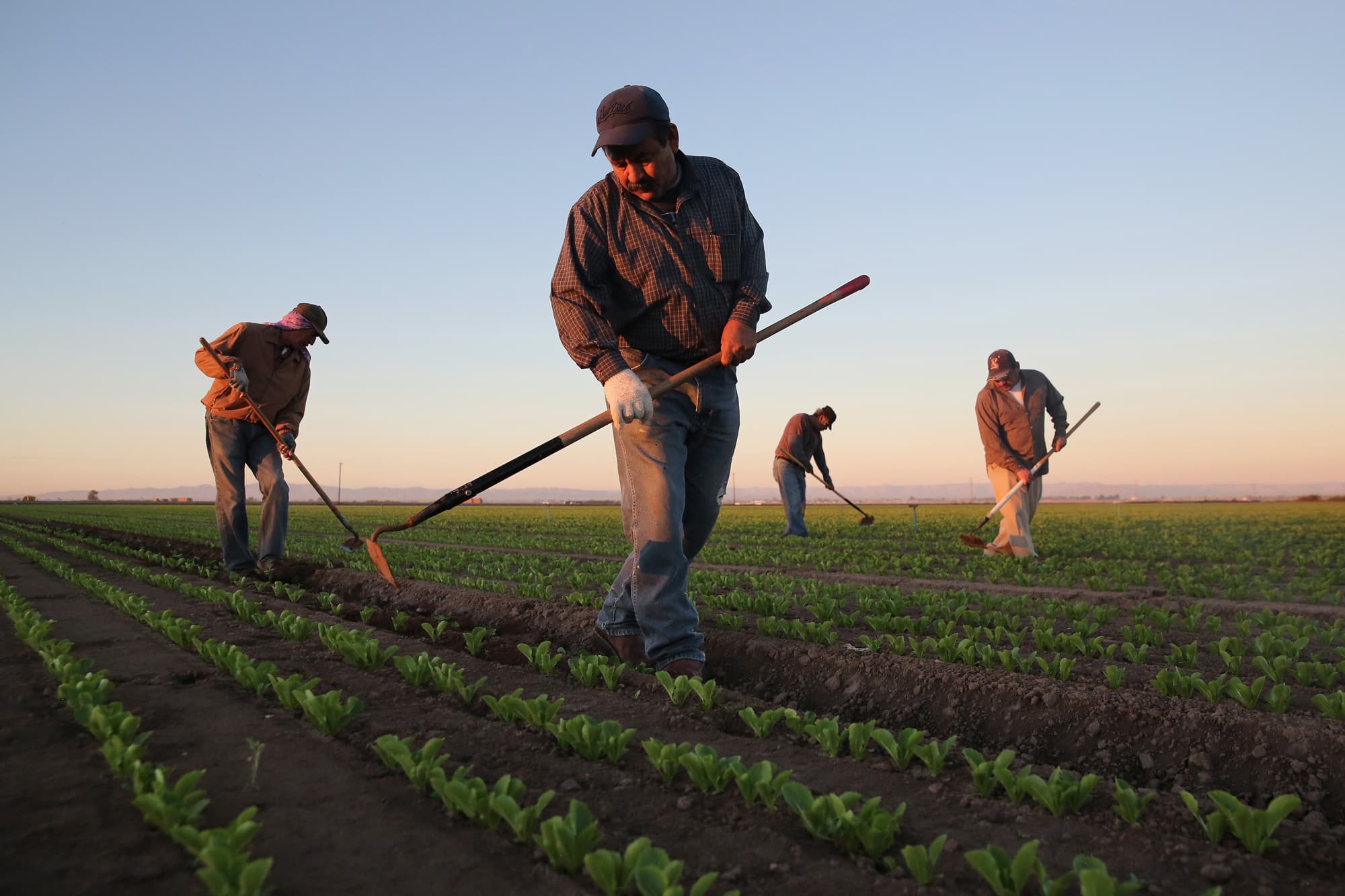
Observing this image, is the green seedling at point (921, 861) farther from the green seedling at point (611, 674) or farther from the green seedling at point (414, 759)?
the green seedling at point (611, 674)

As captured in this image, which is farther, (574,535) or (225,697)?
(574,535)

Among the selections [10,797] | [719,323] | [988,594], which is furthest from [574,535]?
[10,797]

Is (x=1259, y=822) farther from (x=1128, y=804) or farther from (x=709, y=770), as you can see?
(x=709, y=770)

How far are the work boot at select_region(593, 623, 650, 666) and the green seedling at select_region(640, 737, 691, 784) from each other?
145 centimetres

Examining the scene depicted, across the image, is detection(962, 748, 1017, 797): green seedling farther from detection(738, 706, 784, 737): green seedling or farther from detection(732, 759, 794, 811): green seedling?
detection(738, 706, 784, 737): green seedling

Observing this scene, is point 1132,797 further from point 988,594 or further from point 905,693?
point 988,594

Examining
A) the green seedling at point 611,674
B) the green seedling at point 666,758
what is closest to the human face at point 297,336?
the green seedling at point 611,674

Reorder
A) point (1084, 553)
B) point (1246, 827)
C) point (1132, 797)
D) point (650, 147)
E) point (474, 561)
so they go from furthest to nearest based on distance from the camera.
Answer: point (1084, 553), point (474, 561), point (650, 147), point (1132, 797), point (1246, 827)

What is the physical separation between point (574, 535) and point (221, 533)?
30.4 feet

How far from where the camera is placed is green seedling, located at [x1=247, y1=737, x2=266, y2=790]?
2.13m

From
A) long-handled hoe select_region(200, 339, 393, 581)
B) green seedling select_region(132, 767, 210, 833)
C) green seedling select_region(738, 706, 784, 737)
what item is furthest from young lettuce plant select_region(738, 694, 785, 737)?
long-handled hoe select_region(200, 339, 393, 581)

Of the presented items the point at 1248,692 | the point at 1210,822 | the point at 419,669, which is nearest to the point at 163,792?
the point at 419,669

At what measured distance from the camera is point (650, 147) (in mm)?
3434

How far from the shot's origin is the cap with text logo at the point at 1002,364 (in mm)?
9297
